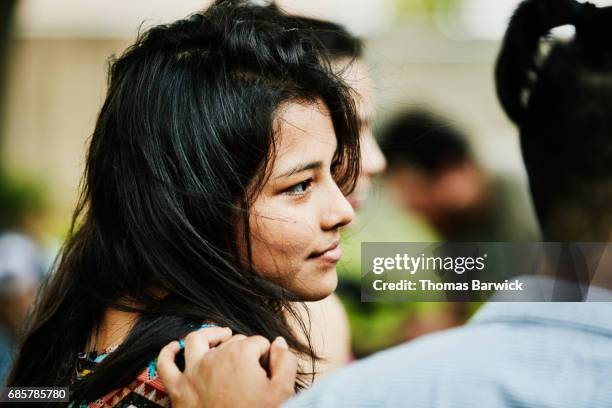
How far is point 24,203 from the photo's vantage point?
1.82 m

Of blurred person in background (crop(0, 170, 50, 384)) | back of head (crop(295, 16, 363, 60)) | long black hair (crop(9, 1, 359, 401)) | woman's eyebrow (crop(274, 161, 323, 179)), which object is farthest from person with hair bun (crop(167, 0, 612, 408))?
blurred person in background (crop(0, 170, 50, 384))

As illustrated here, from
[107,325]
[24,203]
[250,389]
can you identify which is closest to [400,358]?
[250,389]

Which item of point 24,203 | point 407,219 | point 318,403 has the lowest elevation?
point 24,203

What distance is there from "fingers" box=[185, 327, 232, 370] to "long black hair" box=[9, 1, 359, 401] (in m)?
0.05

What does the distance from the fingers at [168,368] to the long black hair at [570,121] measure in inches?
21.9

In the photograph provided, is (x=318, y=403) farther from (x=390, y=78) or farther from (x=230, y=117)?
(x=390, y=78)

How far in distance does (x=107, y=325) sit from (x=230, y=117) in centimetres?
36

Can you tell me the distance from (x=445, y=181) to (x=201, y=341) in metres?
0.97

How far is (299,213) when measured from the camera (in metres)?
1.08

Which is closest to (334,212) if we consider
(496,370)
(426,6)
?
(496,370)

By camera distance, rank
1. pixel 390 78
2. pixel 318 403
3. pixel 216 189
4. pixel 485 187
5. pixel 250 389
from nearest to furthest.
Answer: pixel 318 403 → pixel 250 389 → pixel 216 189 → pixel 390 78 → pixel 485 187

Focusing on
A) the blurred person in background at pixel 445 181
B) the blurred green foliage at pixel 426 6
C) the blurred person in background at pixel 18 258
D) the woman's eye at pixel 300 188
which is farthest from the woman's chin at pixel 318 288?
the blurred person in background at pixel 18 258

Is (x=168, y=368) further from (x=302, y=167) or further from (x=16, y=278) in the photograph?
(x=16, y=278)
